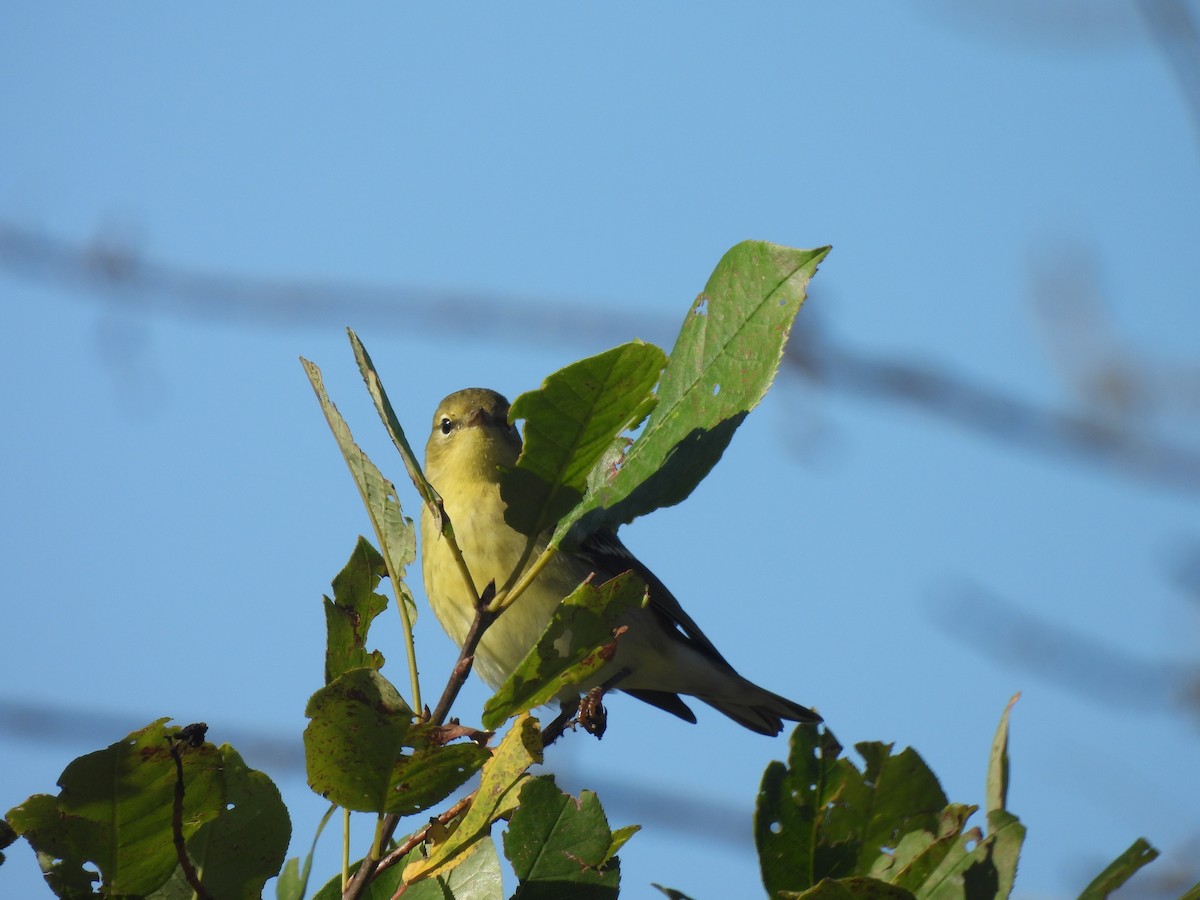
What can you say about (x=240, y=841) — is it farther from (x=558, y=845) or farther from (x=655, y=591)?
(x=655, y=591)

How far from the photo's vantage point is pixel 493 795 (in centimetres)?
152

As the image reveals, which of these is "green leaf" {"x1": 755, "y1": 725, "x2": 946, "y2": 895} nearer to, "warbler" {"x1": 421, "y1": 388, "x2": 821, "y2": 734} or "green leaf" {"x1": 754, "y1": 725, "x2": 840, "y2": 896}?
"green leaf" {"x1": 754, "y1": 725, "x2": 840, "y2": 896}

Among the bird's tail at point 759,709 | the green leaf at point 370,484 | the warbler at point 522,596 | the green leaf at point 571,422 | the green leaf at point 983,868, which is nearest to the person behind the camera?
the green leaf at point 983,868

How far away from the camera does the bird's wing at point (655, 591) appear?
463 centimetres

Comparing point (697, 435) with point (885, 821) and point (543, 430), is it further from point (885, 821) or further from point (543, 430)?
Result: point (885, 821)

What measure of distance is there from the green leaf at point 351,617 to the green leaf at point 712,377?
1.35 ft

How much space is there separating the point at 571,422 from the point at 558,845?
55 centimetres

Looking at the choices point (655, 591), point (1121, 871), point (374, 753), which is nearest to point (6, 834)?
point (374, 753)

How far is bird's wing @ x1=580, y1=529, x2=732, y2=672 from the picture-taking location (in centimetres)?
463

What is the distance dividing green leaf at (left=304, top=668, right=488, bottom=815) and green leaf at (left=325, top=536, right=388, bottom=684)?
292mm

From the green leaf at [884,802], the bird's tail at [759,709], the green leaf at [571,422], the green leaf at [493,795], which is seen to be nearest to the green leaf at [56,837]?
the green leaf at [493,795]

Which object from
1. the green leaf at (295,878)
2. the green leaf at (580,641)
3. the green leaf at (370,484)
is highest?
the green leaf at (370,484)

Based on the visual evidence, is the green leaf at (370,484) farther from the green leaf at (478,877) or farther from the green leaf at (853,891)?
the green leaf at (853,891)

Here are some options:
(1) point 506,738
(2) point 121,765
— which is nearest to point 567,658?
(1) point 506,738
